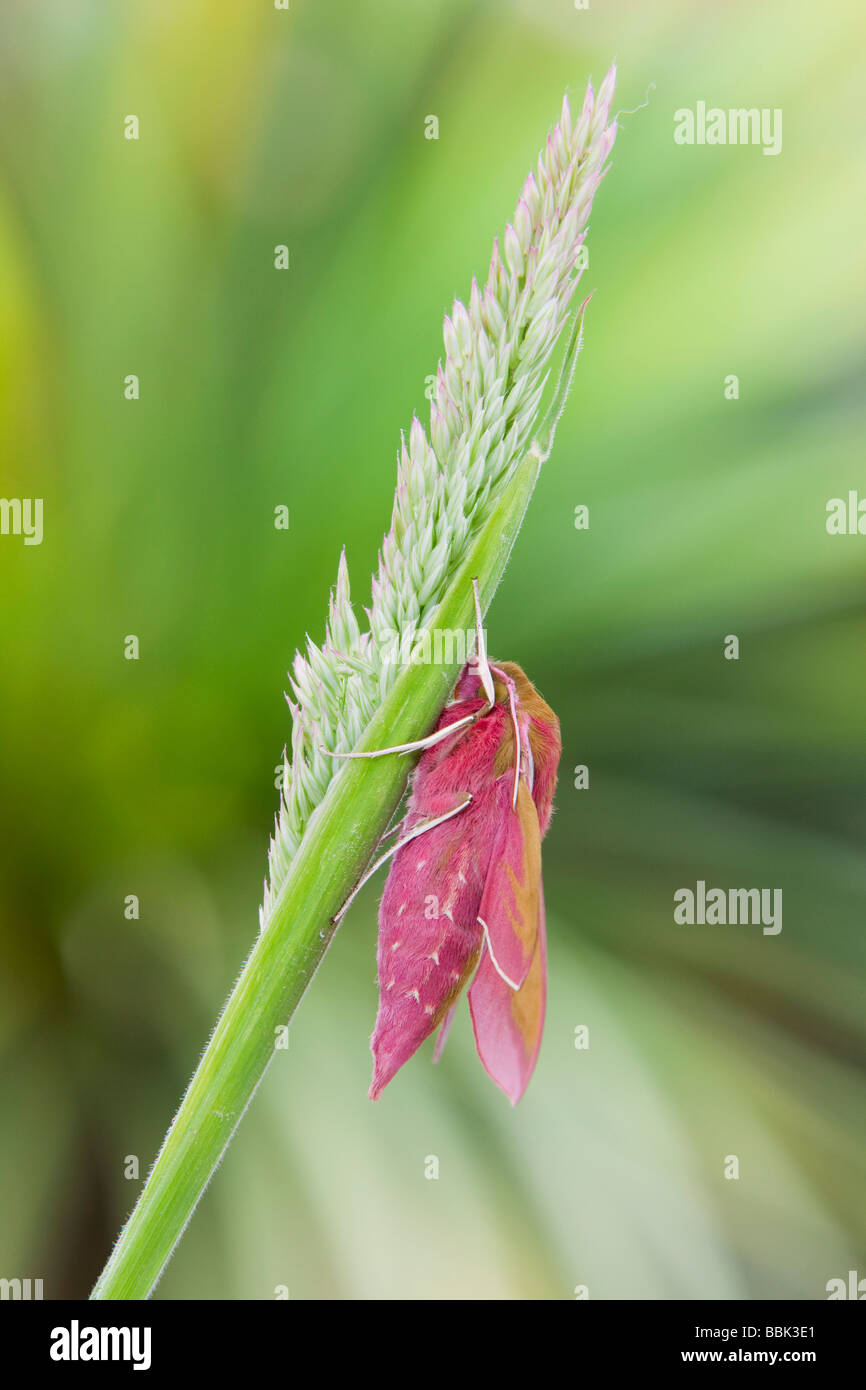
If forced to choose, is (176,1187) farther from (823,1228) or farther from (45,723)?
(823,1228)

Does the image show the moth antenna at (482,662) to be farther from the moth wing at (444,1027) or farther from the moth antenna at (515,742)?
the moth wing at (444,1027)

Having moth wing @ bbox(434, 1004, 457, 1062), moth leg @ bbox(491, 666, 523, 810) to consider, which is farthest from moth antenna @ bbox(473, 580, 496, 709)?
moth wing @ bbox(434, 1004, 457, 1062)

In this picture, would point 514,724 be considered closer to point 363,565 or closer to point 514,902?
point 514,902

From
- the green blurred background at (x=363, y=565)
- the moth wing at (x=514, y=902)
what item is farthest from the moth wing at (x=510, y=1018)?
the green blurred background at (x=363, y=565)

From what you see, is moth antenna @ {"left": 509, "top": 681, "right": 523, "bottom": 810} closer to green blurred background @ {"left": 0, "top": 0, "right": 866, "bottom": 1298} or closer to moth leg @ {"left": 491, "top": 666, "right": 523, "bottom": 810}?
moth leg @ {"left": 491, "top": 666, "right": 523, "bottom": 810}

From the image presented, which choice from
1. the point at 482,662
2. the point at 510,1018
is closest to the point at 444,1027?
the point at 510,1018
